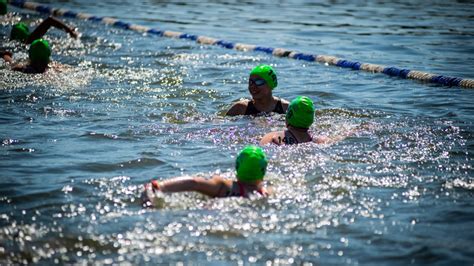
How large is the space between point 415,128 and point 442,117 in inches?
34.4

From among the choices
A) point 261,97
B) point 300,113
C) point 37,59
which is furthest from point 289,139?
point 37,59

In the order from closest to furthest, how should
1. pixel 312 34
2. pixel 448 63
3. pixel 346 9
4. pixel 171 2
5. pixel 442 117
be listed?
pixel 442 117 < pixel 448 63 < pixel 312 34 < pixel 346 9 < pixel 171 2

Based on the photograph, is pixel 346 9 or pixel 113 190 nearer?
pixel 113 190

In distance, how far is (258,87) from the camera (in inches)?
418

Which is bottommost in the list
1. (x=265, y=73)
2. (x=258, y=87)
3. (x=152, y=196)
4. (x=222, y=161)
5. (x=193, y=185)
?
(x=222, y=161)

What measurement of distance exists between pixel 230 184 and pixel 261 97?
3.94m

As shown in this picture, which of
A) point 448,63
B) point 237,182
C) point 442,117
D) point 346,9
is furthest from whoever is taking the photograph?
point 346,9

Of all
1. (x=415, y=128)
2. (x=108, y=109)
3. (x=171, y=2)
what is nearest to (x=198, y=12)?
(x=171, y=2)

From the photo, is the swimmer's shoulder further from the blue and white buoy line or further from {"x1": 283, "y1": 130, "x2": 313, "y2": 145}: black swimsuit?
the blue and white buoy line

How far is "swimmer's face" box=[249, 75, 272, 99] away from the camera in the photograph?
10578 mm

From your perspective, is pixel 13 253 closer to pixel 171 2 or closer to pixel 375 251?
pixel 375 251

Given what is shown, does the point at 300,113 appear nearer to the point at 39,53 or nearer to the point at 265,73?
the point at 265,73

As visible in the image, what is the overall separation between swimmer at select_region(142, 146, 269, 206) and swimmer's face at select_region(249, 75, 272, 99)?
371 centimetres

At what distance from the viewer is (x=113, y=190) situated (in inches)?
282
